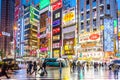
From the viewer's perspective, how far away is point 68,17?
12100cm

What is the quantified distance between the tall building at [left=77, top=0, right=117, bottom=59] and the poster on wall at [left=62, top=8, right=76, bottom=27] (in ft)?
26.9

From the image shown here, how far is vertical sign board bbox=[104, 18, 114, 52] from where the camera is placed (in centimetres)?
8888

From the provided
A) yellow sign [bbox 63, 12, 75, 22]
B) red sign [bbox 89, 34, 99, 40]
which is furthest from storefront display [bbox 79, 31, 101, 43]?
yellow sign [bbox 63, 12, 75, 22]

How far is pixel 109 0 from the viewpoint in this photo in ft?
304

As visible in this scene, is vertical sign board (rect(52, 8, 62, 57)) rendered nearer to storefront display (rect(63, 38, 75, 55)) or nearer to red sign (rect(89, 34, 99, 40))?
storefront display (rect(63, 38, 75, 55))

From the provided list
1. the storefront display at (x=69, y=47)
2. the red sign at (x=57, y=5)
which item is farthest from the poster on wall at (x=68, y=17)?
the red sign at (x=57, y=5)

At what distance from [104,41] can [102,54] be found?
369cm

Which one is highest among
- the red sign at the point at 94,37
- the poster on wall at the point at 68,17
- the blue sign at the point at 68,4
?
the blue sign at the point at 68,4

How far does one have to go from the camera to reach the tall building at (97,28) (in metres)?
89.2

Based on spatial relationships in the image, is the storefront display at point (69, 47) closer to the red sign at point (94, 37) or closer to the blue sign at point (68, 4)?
the blue sign at point (68, 4)

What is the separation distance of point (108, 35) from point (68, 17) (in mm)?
33945

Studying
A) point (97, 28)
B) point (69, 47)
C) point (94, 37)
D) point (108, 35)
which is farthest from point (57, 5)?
point (108, 35)

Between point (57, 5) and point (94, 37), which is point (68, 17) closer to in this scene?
point (57, 5)

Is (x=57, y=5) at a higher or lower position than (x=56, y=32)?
higher
